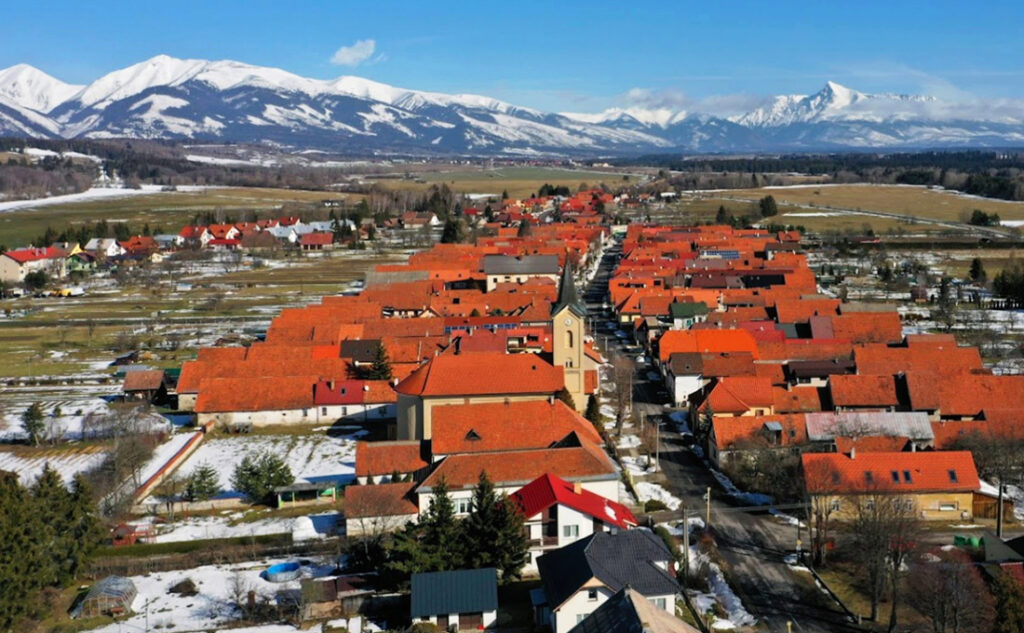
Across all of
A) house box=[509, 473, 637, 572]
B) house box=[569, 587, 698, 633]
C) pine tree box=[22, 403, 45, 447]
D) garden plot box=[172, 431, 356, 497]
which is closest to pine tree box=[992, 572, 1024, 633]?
house box=[569, 587, 698, 633]

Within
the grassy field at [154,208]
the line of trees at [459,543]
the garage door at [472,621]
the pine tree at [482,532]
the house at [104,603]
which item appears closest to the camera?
the garage door at [472,621]

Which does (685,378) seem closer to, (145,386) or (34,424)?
(145,386)

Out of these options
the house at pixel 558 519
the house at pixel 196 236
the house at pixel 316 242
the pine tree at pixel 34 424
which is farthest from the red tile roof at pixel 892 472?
the house at pixel 196 236

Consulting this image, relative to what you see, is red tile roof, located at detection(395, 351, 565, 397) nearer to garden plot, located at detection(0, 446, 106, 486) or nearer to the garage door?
garden plot, located at detection(0, 446, 106, 486)

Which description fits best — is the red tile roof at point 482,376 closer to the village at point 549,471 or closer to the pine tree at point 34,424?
the village at point 549,471

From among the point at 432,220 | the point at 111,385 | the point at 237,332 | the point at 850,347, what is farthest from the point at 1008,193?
the point at 111,385
